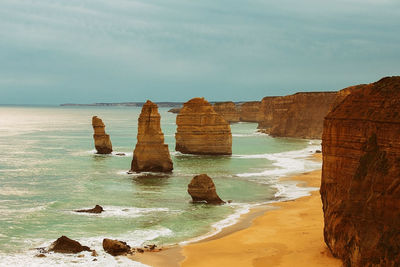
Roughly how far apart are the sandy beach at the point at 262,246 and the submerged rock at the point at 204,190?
144 inches

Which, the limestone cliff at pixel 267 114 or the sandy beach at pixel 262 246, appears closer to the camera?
the sandy beach at pixel 262 246

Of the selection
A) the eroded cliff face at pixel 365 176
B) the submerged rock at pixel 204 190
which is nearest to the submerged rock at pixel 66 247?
the eroded cliff face at pixel 365 176

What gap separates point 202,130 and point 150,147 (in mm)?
16705

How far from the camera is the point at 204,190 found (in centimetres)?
3127

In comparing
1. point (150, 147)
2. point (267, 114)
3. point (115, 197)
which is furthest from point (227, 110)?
point (115, 197)

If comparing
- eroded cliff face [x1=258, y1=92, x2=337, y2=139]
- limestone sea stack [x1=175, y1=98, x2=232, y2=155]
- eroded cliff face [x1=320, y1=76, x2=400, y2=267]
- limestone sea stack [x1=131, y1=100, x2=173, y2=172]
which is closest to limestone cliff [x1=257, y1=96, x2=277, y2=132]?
eroded cliff face [x1=258, y1=92, x2=337, y2=139]

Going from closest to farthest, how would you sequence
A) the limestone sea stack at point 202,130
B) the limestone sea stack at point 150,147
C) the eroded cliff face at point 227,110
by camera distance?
the limestone sea stack at point 150,147, the limestone sea stack at point 202,130, the eroded cliff face at point 227,110

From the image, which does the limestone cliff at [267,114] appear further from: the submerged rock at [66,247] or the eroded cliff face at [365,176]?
the eroded cliff face at [365,176]

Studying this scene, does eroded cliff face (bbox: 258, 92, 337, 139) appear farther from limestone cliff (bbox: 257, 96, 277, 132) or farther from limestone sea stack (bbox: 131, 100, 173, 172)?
limestone sea stack (bbox: 131, 100, 173, 172)

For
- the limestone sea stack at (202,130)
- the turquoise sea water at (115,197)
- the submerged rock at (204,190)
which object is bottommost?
the turquoise sea water at (115,197)

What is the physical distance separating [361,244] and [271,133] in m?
93.4

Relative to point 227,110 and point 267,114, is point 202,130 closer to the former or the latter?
point 267,114

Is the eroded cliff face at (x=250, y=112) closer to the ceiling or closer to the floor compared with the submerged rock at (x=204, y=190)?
closer to the ceiling

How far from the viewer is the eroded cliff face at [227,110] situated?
172750 millimetres
